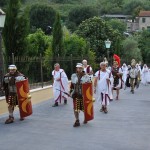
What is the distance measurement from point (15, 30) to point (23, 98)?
27.4 ft

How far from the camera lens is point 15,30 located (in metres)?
19.8

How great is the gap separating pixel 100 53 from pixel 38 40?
14.8m

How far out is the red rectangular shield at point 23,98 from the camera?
1188 cm

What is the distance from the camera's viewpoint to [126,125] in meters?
11.6

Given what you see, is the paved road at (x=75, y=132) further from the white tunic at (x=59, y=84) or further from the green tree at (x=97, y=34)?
the green tree at (x=97, y=34)

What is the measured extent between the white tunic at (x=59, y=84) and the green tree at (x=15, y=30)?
3733 millimetres

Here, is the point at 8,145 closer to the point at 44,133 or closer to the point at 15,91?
the point at 44,133

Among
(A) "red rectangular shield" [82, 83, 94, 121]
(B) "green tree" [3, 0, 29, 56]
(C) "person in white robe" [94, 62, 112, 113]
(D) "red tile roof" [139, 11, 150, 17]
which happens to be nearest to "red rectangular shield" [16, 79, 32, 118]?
(A) "red rectangular shield" [82, 83, 94, 121]

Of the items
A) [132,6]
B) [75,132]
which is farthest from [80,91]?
[132,6]

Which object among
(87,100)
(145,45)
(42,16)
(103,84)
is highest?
(42,16)

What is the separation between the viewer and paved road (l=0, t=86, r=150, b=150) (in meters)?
8.84

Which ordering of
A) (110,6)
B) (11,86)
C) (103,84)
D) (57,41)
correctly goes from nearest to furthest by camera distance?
1. (11,86)
2. (103,84)
3. (57,41)
4. (110,6)

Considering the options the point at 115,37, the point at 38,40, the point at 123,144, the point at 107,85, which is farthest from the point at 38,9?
the point at 123,144

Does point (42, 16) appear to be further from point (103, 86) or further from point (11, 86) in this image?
point (11, 86)
